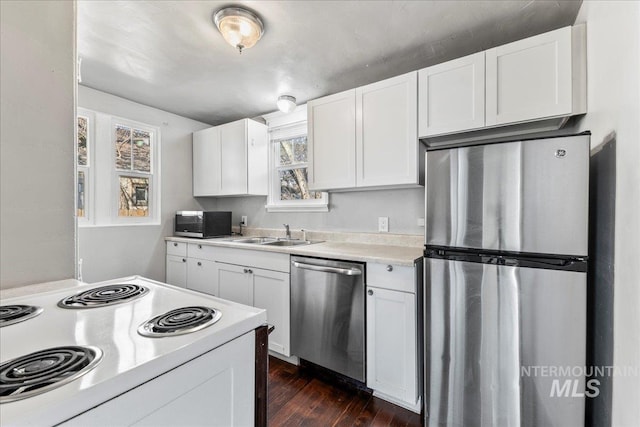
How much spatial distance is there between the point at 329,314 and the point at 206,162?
8.05ft

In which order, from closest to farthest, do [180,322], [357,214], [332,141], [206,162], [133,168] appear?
1. [180,322]
2. [332,141]
3. [357,214]
4. [133,168]
5. [206,162]

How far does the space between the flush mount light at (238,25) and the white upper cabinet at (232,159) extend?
139 centimetres

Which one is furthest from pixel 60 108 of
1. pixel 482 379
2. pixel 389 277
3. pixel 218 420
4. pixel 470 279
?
pixel 482 379

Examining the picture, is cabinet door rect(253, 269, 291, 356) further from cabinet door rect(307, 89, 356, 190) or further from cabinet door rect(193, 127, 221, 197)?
cabinet door rect(193, 127, 221, 197)

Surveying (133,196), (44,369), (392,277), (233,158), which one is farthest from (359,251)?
(133,196)

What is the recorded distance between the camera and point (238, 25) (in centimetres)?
158

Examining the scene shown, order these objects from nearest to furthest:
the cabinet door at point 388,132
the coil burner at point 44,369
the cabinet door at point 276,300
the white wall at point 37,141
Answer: the coil burner at point 44,369 < the white wall at point 37,141 < the cabinet door at point 388,132 < the cabinet door at point 276,300

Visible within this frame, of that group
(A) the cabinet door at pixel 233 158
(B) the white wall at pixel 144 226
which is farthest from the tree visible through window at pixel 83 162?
(A) the cabinet door at pixel 233 158

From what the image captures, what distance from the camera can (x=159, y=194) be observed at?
3211mm

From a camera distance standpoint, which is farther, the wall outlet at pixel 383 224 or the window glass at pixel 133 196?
the window glass at pixel 133 196

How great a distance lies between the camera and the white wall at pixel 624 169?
90 centimetres

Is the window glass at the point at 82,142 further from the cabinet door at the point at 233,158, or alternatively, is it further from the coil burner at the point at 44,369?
the coil burner at the point at 44,369

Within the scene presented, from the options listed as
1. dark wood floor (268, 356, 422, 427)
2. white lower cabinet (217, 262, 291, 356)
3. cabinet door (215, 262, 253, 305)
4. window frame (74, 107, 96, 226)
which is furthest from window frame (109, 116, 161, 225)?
dark wood floor (268, 356, 422, 427)

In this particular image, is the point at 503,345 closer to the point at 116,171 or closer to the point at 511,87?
the point at 511,87
